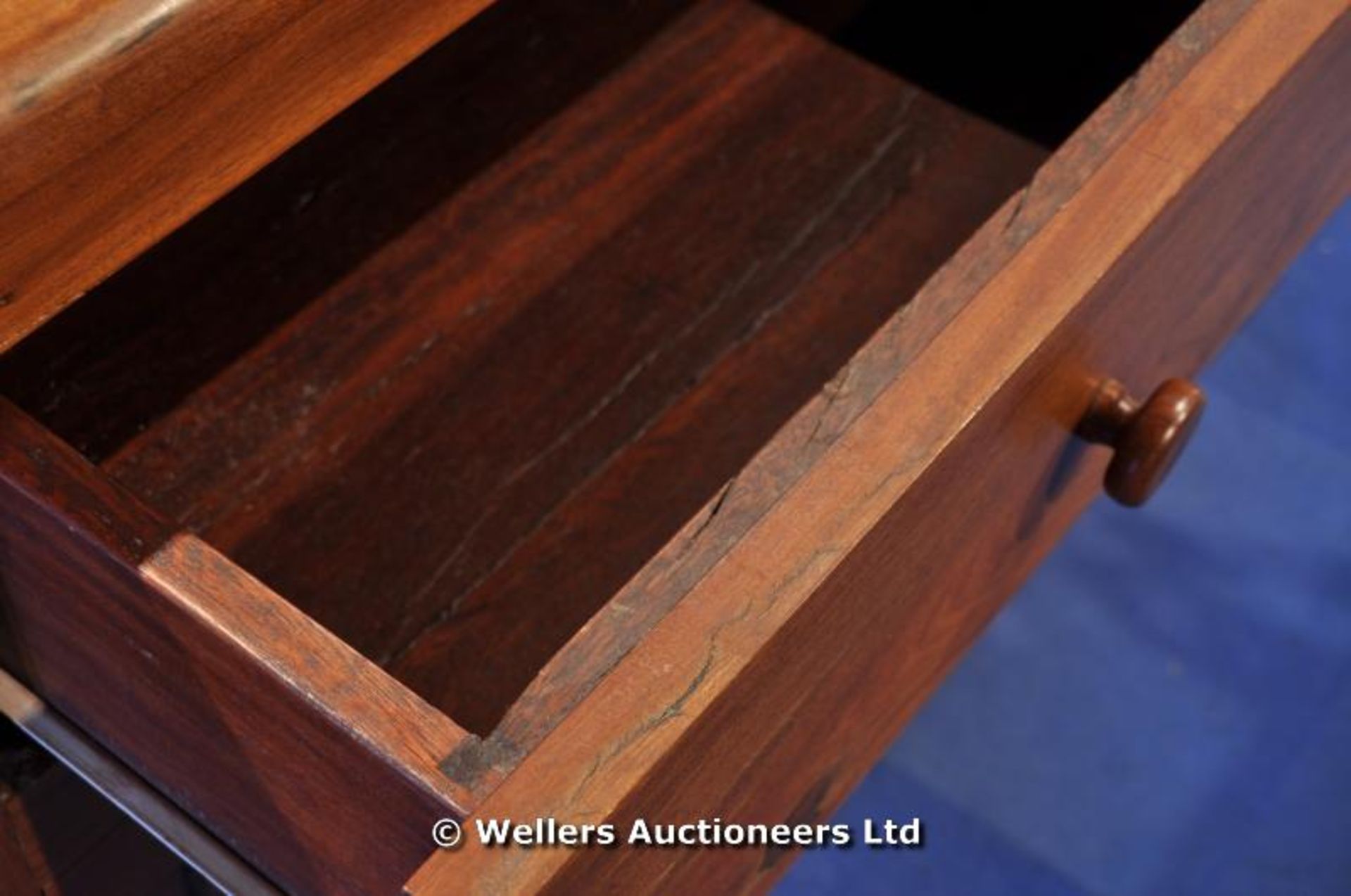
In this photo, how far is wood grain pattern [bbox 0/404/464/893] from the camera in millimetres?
562

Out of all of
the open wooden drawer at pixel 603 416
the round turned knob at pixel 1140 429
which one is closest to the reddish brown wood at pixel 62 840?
the open wooden drawer at pixel 603 416

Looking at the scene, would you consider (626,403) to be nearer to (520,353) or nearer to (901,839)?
(520,353)

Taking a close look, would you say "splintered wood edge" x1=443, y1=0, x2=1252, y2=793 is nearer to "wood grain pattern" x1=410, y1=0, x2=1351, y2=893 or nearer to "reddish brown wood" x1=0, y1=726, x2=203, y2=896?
"wood grain pattern" x1=410, y1=0, x2=1351, y2=893

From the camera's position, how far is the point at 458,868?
0.51 m

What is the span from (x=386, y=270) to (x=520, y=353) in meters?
0.08

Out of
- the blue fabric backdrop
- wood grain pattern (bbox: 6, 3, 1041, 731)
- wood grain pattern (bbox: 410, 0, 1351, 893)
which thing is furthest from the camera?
the blue fabric backdrop

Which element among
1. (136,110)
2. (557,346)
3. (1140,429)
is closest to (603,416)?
(557,346)

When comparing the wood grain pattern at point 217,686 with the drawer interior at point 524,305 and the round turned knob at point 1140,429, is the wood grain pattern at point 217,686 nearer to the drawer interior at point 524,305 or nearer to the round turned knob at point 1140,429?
the drawer interior at point 524,305

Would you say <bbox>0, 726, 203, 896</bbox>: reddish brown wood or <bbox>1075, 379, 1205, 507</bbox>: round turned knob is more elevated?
<bbox>1075, 379, 1205, 507</bbox>: round turned knob

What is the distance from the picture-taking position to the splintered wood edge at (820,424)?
547 millimetres

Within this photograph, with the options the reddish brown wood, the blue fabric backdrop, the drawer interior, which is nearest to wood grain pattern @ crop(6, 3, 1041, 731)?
the drawer interior

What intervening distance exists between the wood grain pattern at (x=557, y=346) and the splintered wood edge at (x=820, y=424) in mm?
274

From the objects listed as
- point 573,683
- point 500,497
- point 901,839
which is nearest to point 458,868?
point 573,683

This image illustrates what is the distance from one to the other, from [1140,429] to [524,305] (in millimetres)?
346
